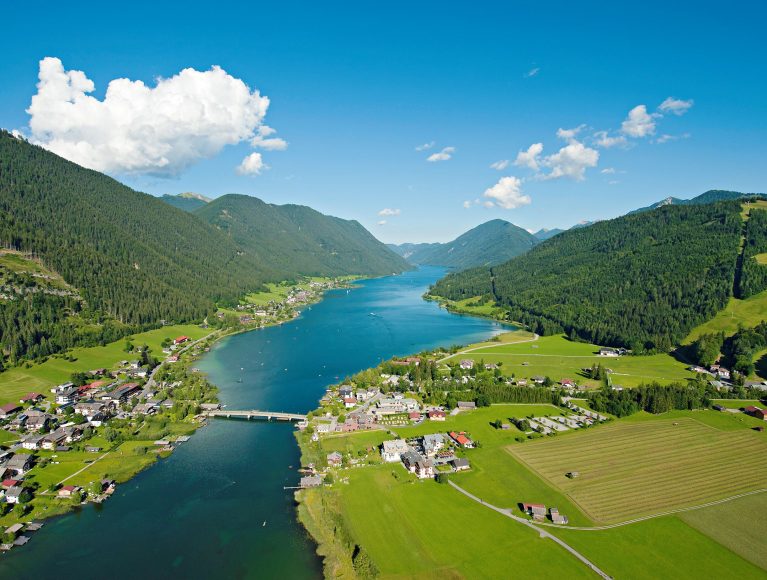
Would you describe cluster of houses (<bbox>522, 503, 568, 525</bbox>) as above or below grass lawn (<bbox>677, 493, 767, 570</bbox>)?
above

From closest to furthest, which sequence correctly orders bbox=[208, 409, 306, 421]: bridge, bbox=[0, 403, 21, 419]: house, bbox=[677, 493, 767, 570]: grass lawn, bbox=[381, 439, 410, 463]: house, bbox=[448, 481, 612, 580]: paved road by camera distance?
1. bbox=[448, 481, 612, 580]: paved road
2. bbox=[677, 493, 767, 570]: grass lawn
3. bbox=[381, 439, 410, 463]: house
4. bbox=[0, 403, 21, 419]: house
5. bbox=[208, 409, 306, 421]: bridge

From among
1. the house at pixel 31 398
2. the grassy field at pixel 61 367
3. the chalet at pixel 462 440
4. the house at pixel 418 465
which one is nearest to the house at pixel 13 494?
the house at pixel 31 398

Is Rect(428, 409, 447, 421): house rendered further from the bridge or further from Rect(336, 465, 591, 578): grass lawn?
the bridge

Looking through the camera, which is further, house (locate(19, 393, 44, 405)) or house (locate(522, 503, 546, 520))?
house (locate(19, 393, 44, 405))

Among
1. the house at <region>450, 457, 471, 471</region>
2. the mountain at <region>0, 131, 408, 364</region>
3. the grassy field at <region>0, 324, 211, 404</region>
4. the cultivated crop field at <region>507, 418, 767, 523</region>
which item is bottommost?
the cultivated crop field at <region>507, 418, 767, 523</region>

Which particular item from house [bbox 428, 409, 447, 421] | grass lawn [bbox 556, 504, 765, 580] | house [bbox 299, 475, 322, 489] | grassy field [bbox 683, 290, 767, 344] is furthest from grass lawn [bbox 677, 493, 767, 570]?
grassy field [bbox 683, 290, 767, 344]

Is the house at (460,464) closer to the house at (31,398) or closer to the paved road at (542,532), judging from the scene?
the paved road at (542,532)
